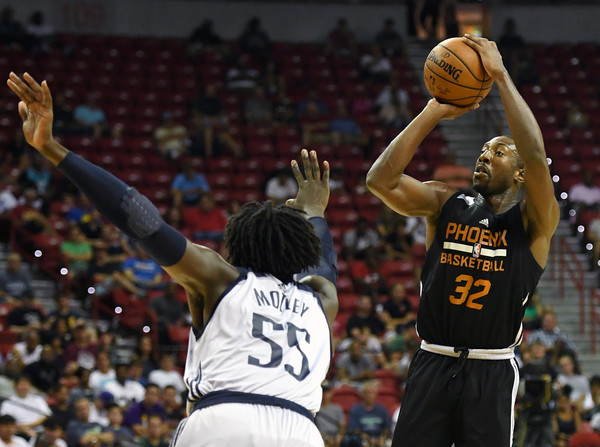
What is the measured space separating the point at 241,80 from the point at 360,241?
5415 mm

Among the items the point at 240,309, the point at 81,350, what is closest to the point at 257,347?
the point at 240,309

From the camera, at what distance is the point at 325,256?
4270 mm

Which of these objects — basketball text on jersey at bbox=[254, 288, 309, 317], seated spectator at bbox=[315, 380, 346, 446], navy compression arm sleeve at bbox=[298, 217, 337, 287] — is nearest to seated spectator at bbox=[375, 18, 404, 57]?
seated spectator at bbox=[315, 380, 346, 446]

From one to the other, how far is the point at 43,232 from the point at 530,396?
818 centimetres

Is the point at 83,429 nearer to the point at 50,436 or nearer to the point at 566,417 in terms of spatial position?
the point at 50,436

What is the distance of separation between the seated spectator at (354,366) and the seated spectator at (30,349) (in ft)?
11.8

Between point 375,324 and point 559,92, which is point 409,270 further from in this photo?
point 559,92

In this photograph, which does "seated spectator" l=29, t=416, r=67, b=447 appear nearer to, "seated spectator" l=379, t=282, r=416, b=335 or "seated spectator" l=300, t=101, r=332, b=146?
"seated spectator" l=379, t=282, r=416, b=335

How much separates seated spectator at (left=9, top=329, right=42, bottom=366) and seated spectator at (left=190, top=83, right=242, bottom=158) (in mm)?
6218

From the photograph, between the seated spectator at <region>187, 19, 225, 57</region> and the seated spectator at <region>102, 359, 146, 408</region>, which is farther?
the seated spectator at <region>187, 19, 225, 57</region>

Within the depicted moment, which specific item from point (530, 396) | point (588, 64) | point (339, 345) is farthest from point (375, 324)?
point (588, 64)

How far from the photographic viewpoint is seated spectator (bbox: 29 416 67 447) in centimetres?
964

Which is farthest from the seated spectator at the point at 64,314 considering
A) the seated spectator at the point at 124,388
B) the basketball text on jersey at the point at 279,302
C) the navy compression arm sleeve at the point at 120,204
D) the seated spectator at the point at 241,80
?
the navy compression arm sleeve at the point at 120,204

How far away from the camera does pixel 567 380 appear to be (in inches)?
490
